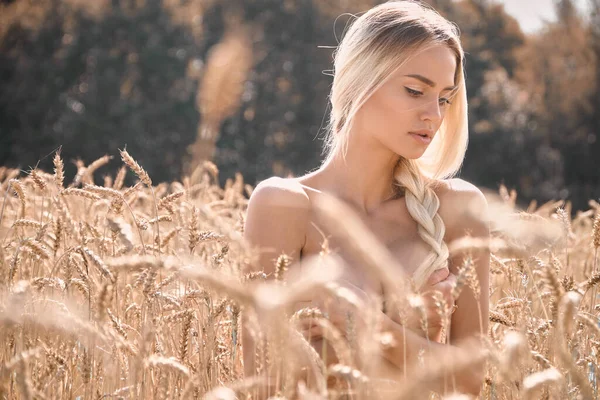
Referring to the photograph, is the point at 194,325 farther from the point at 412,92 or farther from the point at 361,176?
the point at 412,92

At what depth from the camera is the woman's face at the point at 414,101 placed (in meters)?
2.47

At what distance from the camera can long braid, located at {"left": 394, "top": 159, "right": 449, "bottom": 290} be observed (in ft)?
7.83

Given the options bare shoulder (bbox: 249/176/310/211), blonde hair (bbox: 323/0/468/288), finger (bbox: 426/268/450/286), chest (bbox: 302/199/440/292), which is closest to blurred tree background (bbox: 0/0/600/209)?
blonde hair (bbox: 323/0/468/288)

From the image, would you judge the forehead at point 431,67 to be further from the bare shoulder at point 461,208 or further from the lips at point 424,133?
the bare shoulder at point 461,208

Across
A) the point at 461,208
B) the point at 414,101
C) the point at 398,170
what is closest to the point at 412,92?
the point at 414,101

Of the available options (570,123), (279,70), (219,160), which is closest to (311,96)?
(279,70)

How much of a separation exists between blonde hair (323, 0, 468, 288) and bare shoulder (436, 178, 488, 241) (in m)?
0.04

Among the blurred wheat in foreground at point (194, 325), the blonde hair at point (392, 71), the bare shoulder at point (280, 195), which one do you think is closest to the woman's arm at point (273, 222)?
the bare shoulder at point (280, 195)

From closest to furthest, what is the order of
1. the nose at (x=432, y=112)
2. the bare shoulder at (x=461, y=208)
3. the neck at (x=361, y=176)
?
the nose at (x=432, y=112) → the bare shoulder at (x=461, y=208) → the neck at (x=361, y=176)

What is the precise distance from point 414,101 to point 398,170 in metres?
0.37

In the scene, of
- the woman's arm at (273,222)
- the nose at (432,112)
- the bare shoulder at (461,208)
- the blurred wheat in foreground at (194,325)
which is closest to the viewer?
the blurred wheat in foreground at (194,325)

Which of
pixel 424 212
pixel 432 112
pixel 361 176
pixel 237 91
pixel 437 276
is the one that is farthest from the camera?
pixel 237 91

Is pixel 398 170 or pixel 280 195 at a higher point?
pixel 398 170

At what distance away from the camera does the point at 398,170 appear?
2.78 m
